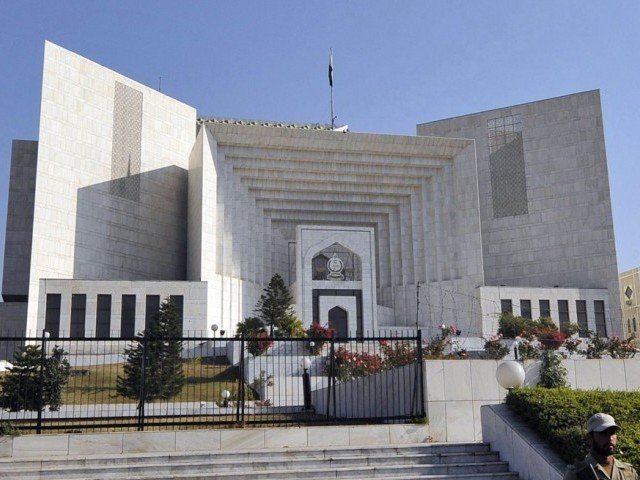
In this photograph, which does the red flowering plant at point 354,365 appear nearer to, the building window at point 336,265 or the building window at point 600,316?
the building window at point 336,265

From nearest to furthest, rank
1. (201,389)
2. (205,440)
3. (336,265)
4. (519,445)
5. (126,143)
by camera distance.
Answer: (519,445) < (205,440) < (201,389) < (336,265) < (126,143)

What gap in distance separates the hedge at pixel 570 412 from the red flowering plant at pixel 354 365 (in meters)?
7.85

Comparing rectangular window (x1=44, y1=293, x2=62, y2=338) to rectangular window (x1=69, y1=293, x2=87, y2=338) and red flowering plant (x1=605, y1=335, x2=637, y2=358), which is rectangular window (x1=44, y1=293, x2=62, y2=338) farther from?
red flowering plant (x1=605, y1=335, x2=637, y2=358)

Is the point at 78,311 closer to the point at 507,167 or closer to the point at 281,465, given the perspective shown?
the point at 507,167

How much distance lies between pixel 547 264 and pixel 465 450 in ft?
113

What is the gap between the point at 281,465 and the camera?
36.1ft

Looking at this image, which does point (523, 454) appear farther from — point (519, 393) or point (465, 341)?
point (465, 341)

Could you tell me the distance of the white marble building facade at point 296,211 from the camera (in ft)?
127

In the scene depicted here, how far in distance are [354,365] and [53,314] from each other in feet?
62.0

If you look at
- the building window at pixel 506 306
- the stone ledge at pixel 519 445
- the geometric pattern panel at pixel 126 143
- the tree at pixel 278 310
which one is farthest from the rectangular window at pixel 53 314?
the stone ledge at pixel 519 445

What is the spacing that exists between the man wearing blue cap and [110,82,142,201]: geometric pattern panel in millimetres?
38611

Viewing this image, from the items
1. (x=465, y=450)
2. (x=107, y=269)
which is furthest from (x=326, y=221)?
(x=465, y=450)

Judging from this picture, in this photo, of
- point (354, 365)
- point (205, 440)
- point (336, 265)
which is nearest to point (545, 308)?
point (336, 265)

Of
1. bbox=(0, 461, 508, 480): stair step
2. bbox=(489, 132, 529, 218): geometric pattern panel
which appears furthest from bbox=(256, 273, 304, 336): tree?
bbox=(0, 461, 508, 480): stair step
